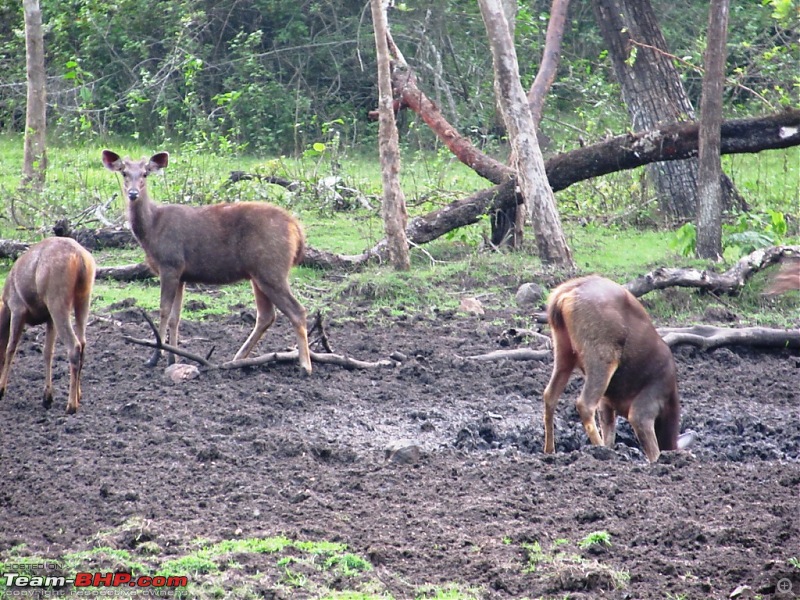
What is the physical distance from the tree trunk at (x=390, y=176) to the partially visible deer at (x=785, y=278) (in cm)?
379

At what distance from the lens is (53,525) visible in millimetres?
5812

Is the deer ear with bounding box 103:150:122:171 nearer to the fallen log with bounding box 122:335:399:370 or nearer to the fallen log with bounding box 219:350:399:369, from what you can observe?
the fallen log with bounding box 122:335:399:370

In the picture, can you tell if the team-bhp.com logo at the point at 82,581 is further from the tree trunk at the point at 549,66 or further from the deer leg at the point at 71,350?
the tree trunk at the point at 549,66

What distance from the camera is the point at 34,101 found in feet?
51.0

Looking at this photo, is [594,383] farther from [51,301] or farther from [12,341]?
[12,341]

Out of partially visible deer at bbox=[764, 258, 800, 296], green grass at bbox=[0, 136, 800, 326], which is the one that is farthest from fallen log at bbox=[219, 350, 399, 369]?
partially visible deer at bbox=[764, 258, 800, 296]

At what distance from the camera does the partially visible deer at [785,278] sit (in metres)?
9.37

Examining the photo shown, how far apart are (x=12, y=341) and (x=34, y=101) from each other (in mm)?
8160

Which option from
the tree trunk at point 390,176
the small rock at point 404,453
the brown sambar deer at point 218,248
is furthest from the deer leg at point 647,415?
the tree trunk at point 390,176

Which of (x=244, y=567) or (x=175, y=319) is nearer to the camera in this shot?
(x=244, y=567)

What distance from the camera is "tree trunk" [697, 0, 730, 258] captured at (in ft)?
38.9

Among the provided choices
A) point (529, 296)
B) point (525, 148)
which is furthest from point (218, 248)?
point (525, 148)

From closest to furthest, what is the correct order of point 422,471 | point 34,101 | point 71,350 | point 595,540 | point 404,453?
point 595,540
point 422,471
point 404,453
point 71,350
point 34,101

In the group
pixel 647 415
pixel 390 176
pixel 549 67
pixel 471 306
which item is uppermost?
pixel 549 67
